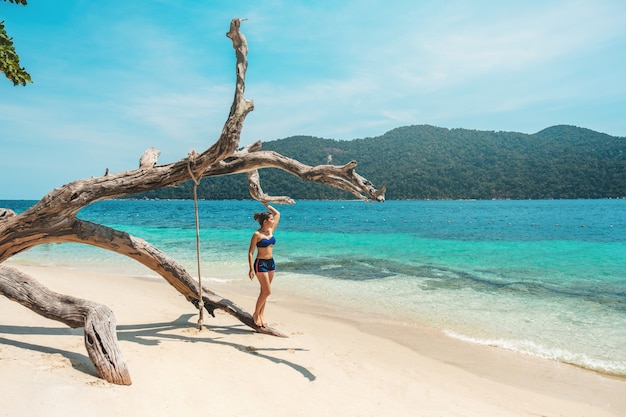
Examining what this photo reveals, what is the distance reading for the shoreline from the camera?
3.83 metres

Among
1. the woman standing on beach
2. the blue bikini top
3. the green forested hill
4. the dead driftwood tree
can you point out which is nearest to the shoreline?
the dead driftwood tree

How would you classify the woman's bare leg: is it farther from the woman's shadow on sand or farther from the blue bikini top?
the blue bikini top

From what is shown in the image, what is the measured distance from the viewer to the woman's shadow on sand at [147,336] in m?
4.69

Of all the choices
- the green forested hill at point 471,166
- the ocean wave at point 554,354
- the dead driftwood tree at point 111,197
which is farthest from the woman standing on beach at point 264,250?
the green forested hill at point 471,166

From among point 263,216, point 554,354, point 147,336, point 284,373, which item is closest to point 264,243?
point 263,216

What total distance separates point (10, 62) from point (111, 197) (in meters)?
2.15

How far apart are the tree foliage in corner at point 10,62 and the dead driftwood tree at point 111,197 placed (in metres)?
1.68

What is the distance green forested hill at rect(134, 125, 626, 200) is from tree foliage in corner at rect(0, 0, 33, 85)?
90.3 metres

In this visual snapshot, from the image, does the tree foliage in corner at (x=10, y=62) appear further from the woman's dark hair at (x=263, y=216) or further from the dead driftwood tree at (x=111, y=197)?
the woman's dark hair at (x=263, y=216)

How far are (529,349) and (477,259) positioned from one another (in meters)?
13.0

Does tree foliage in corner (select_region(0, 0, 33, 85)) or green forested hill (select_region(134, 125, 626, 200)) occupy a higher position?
green forested hill (select_region(134, 125, 626, 200))

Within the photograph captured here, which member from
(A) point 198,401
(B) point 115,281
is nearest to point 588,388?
(A) point 198,401

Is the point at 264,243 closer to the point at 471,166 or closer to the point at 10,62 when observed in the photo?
the point at 10,62

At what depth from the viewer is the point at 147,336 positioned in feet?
19.6
